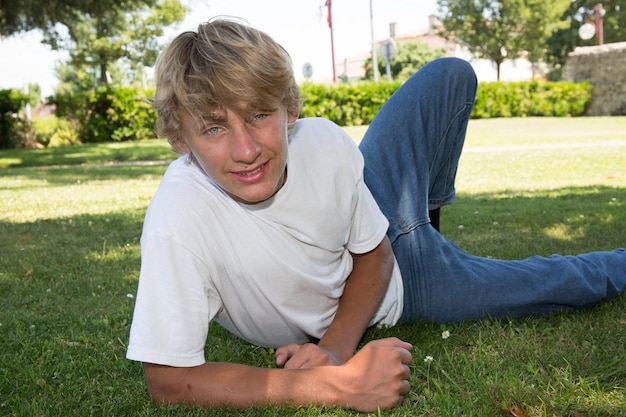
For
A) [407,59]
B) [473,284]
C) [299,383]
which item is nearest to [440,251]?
[473,284]

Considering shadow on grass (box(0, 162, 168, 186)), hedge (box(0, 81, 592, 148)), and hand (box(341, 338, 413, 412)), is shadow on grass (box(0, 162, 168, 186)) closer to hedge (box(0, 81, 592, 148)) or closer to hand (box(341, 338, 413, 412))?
hedge (box(0, 81, 592, 148))

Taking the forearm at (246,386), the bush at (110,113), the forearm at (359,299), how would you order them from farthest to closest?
the bush at (110,113) → the forearm at (359,299) → the forearm at (246,386)

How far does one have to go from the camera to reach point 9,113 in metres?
21.5

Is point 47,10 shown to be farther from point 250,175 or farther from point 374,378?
point 374,378

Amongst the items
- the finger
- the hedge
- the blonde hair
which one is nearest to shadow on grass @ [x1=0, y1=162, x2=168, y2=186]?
the hedge

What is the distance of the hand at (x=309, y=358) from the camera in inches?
90.3

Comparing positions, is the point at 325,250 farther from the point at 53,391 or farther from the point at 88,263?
the point at 88,263

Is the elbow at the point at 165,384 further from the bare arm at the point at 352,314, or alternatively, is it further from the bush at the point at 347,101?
the bush at the point at 347,101

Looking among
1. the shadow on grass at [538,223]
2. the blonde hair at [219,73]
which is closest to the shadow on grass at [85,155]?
the shadow on grass at [538,223]

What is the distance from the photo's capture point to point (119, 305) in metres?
3.77

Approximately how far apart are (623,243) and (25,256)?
4307 millimetres

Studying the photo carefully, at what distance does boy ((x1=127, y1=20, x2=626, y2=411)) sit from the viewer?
2137 millimetres

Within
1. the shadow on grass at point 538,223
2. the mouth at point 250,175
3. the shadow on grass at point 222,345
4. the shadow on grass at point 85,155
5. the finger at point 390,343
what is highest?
the mouth at point 250,175

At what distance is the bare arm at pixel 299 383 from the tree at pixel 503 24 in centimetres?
4098
